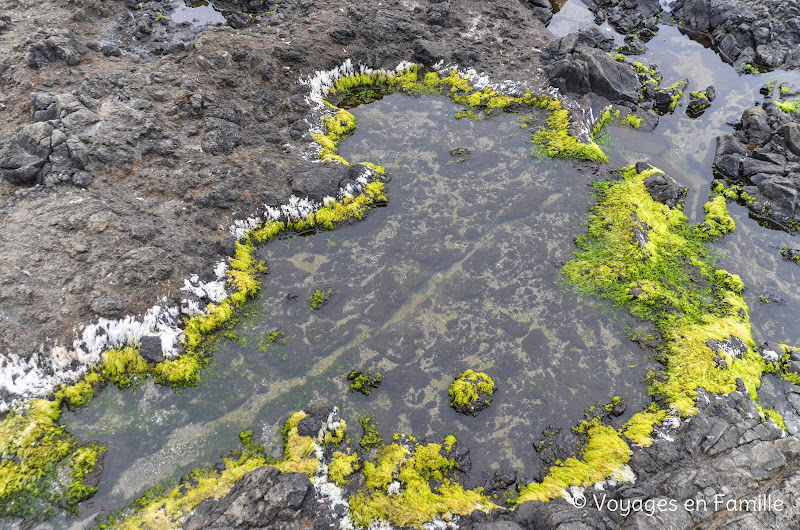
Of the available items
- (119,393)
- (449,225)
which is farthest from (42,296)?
(449,225)

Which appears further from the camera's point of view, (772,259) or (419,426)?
Result: (772,259)

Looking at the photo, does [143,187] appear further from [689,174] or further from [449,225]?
[689,174]

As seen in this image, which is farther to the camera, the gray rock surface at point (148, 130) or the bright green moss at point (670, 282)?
the gray rock surface at point (148, 130)

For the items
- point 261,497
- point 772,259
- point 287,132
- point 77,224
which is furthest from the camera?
point 287,132

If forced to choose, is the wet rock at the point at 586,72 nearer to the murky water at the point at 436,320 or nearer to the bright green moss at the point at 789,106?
the murky water at the point at 436,320

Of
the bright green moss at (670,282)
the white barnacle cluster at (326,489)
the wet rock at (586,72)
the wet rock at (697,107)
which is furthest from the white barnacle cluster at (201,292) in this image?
the wet rock at (697,107)

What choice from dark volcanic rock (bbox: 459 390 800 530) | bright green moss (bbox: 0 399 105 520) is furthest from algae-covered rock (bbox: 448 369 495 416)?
bright green moss (bbox: 0 399 105 520)

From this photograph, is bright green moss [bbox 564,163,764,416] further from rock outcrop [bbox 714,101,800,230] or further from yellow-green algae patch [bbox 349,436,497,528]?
yellow-green algae patch [bbox 349,436,497,528]
